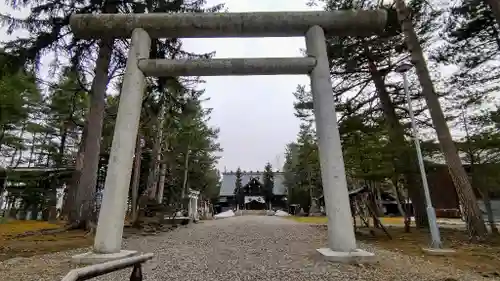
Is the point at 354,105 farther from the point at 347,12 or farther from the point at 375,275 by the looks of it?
the point at 375,275

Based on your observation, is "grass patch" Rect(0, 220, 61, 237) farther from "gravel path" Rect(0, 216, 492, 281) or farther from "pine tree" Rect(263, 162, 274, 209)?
"pine tree" Rect(263, 162, 274, 209)

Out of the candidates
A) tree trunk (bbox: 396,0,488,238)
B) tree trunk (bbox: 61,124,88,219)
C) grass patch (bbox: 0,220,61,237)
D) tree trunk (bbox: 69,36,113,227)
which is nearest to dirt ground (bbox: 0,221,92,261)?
tree trunk (bbox: 69,36,113,227)

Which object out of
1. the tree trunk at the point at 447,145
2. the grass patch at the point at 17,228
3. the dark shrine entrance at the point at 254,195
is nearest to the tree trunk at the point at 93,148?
the grass patch at the point at 17,228

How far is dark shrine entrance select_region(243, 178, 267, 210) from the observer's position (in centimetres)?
4338

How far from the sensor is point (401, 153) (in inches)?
371

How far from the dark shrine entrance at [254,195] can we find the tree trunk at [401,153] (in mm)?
32958

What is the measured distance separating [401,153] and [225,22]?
A: 7.04 meters

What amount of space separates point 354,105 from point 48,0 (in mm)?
11122

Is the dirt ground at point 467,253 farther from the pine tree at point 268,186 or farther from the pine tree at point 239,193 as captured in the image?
the pine tree at point 239,193

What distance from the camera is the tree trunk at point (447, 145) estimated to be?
739 centimetres

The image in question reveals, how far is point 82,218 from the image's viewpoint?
892cm

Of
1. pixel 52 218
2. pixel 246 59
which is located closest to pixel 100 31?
pixel 246 59

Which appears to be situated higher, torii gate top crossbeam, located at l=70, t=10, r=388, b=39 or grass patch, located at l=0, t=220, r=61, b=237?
torii gate top crossbeam, located at l=70, t=10, r=388, b=39

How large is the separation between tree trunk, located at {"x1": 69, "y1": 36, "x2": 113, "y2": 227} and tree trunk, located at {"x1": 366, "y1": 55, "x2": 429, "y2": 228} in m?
9.43
